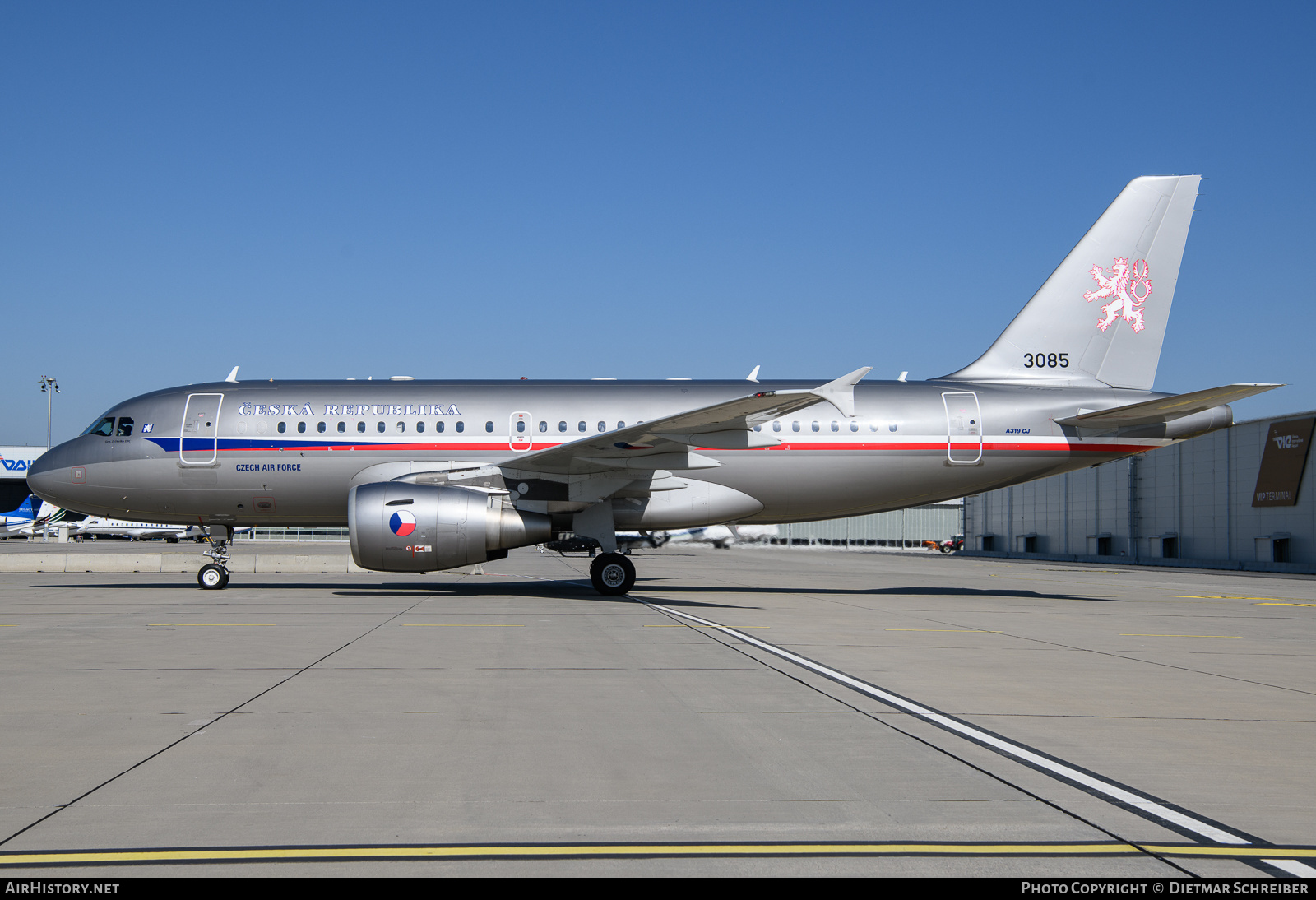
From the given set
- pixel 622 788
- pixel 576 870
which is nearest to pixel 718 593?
pixel 622 788

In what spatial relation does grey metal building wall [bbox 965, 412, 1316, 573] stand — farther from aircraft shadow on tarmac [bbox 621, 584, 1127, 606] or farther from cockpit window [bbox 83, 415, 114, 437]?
cockpit window [bbox 83, 415, 114, 437]

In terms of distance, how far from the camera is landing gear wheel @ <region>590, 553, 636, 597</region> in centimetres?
1772

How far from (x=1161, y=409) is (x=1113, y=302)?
2799 mm

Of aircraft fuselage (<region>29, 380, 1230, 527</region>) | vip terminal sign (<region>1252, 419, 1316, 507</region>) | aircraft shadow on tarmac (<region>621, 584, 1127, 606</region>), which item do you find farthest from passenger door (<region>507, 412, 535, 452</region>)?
vip terminal sign (<region>1252, 419, 1316, 507</region>)

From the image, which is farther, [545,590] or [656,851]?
[545,590]

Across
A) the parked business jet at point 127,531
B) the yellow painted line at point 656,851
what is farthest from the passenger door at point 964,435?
the parked business jet at point 127,531

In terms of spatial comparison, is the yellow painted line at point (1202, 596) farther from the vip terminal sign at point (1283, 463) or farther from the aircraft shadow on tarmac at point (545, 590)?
the vip terminal sign at point (1283, 463)

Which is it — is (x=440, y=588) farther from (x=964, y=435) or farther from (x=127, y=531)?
(x=127, y=531)

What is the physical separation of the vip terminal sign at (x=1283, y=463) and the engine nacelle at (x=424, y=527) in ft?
127

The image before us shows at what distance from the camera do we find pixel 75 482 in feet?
62.0

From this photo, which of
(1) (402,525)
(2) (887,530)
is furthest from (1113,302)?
(2) (887,530)

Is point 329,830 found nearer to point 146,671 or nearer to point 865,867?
point 865,867

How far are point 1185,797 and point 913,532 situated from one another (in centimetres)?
8195

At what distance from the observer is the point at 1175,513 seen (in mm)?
50594
